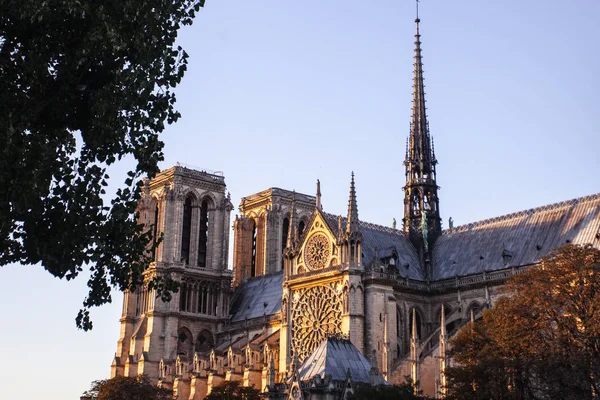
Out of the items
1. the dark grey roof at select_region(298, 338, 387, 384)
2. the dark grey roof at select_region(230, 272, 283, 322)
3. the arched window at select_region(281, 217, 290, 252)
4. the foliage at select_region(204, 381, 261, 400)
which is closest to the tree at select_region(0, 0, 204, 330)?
the dark grey roof at select_region(298, 338, 387, 384)

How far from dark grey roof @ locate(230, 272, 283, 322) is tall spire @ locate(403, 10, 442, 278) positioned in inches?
593

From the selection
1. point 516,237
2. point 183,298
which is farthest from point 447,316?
point 183,298

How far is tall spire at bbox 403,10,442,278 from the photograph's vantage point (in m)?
73.9

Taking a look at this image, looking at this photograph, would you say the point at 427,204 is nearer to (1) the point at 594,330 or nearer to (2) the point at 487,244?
(2) the point at 487,244

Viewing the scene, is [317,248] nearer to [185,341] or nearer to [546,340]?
[185,341]

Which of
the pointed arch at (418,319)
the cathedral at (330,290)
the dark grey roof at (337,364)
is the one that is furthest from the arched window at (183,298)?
the dark grey roof at (337,364)

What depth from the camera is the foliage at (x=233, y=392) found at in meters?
62.2

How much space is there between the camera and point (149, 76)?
22406mm

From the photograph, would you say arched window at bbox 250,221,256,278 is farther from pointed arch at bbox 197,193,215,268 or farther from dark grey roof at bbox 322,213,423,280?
dark grey roof at bbox 322,213,423,280

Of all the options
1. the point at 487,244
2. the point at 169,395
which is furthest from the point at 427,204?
the point at 169,395

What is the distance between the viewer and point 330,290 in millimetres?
65688

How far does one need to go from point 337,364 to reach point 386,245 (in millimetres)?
25074

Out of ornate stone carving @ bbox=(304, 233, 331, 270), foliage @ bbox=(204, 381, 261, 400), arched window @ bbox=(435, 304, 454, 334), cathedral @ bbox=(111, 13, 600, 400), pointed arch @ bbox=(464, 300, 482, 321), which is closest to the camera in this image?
cathedral @ bbox=(111, 13, 600, 400)

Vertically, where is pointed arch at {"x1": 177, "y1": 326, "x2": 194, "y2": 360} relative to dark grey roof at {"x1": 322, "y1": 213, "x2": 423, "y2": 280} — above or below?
below
